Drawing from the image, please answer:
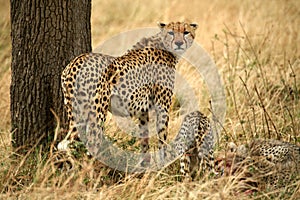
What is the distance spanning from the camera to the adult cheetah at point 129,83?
13.4ft

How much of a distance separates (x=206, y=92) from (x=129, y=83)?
1829 millimetres

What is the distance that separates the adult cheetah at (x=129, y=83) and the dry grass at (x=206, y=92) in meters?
0.29

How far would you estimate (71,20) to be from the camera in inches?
179

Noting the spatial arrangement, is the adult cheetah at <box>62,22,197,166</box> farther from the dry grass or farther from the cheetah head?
the dry grass

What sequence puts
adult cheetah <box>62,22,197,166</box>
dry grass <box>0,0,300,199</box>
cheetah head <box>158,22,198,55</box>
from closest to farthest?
1. dry grass <box>0,0,300,199</box>
2. adult cheetah <box>62,22,197,166</box>
3. cheetah head <box>158,22,198,55</box>

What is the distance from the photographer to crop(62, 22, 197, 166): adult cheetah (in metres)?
4.09

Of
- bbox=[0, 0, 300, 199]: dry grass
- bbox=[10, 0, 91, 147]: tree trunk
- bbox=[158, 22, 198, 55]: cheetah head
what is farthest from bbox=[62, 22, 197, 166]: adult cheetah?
bbox=[10, 0, 91, 147]: tree trunk

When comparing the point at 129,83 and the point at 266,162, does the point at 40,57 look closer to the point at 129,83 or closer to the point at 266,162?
the point at 129,83

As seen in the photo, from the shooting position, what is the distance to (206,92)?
600 cm

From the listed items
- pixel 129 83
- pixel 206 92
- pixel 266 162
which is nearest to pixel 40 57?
pixel 129 83

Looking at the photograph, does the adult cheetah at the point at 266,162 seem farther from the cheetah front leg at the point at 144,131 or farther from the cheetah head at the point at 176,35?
the cheetah head at the point at 176,35

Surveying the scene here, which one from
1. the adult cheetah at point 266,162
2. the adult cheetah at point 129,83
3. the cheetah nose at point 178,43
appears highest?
the cheetah nose at point 178,43

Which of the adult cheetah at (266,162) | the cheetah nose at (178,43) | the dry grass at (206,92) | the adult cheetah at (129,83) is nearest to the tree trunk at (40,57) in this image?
the dry grass at (206,92)

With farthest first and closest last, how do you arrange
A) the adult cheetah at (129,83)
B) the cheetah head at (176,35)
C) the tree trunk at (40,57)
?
the cheetah head at (176,35)
the tree trunk at (40,57)
the adult cheetah at (129,83)
